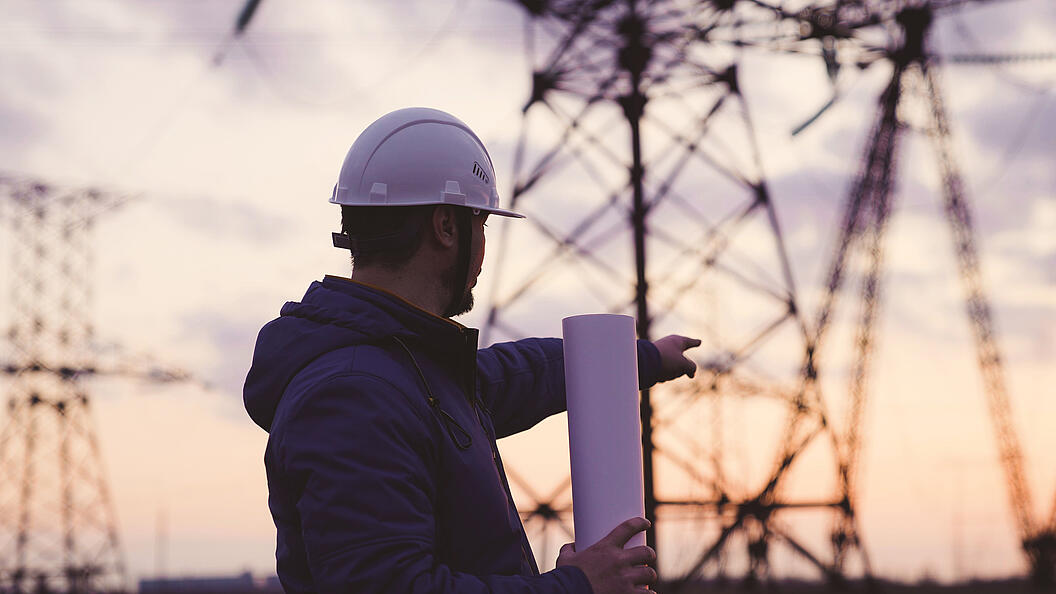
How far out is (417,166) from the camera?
3.35 meters

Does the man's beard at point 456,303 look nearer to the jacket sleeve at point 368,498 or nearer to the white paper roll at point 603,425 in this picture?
the white paper roll at point 603,425

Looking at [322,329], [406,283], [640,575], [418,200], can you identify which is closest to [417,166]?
[418,200]

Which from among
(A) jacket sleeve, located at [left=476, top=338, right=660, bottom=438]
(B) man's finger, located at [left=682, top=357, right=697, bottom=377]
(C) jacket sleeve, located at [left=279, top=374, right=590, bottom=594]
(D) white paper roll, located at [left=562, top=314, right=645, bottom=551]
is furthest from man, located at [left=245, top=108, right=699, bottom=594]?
(B) man's finger, located at [left=682, top=357, right=697, bottom=377]

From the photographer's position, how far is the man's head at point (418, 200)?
3234 millimetres

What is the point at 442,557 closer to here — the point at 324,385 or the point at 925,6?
the point at 324,385

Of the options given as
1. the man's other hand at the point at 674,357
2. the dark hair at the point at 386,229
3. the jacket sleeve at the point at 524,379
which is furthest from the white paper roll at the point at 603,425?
the man's other hand at the point at 674,357

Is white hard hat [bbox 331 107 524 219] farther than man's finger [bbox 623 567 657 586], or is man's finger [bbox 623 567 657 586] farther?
white hard hat [bbox 331 107 524 219]

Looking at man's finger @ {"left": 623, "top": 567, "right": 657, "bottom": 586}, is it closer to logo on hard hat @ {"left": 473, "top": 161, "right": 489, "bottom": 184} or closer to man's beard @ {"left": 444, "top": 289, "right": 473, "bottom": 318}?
man's beard @ {"left": 444, "top": 289, "right": 473, "bottom": 318}

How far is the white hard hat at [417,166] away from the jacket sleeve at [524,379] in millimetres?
644

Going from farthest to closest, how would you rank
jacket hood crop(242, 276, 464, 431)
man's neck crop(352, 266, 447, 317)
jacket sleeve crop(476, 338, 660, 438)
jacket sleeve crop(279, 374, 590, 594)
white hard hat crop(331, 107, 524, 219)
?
jacket sleeve crop(476, 338, 660, 438) < white hard hat crop(331, 107, 524, 219) < man's neck crop(352, 266, 447, 317) < jacket hood crop(242, 276, 464, 431) < jacket sleeve crop(279, 374, 590, 594)

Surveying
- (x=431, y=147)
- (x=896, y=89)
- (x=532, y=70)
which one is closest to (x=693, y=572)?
(x=532, y=70)

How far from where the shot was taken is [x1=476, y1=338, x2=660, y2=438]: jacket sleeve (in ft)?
12.8

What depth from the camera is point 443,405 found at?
302 centimetres

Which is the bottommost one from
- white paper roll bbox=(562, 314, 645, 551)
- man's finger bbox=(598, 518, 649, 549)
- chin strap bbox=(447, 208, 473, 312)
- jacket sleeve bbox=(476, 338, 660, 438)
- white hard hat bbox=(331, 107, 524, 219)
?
man's finger bbox=(598, 518, 649, 549)
